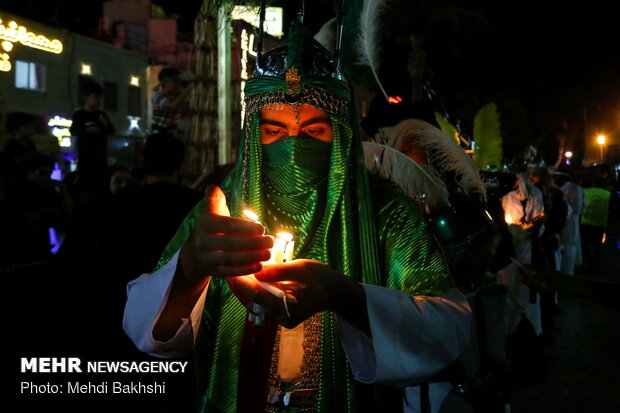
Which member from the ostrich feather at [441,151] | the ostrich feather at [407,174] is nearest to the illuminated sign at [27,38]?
the ostrich feather at [441,151]

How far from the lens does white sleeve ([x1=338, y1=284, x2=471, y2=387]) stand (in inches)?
60.2

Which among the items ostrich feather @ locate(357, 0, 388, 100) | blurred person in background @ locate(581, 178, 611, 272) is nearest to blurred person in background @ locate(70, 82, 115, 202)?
ostrich feather @ locate(357, 0, 388, 100)

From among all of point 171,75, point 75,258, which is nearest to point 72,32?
point 171,75

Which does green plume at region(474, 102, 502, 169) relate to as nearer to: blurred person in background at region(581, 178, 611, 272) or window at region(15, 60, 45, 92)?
blurred person in background at region(581, 178, 611, 272)

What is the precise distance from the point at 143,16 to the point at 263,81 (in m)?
32.8

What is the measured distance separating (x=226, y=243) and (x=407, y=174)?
1.91 meters

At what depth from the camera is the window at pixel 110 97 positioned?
24.0 m

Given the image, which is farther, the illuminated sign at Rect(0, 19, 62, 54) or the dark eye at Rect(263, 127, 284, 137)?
the illuminated sign at Rect(0, 19, 62, 54)

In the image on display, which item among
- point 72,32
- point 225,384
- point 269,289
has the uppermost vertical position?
point 72,32

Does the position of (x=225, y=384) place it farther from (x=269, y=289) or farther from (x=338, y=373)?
(x=269, y=289)

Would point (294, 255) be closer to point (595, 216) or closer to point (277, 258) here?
point (277, 258)

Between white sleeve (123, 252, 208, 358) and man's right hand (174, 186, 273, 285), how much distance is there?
275 millimetres

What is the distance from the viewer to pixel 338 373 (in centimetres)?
172

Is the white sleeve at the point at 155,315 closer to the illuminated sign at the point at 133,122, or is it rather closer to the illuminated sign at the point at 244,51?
the illuminated sign at the point at 244,51
